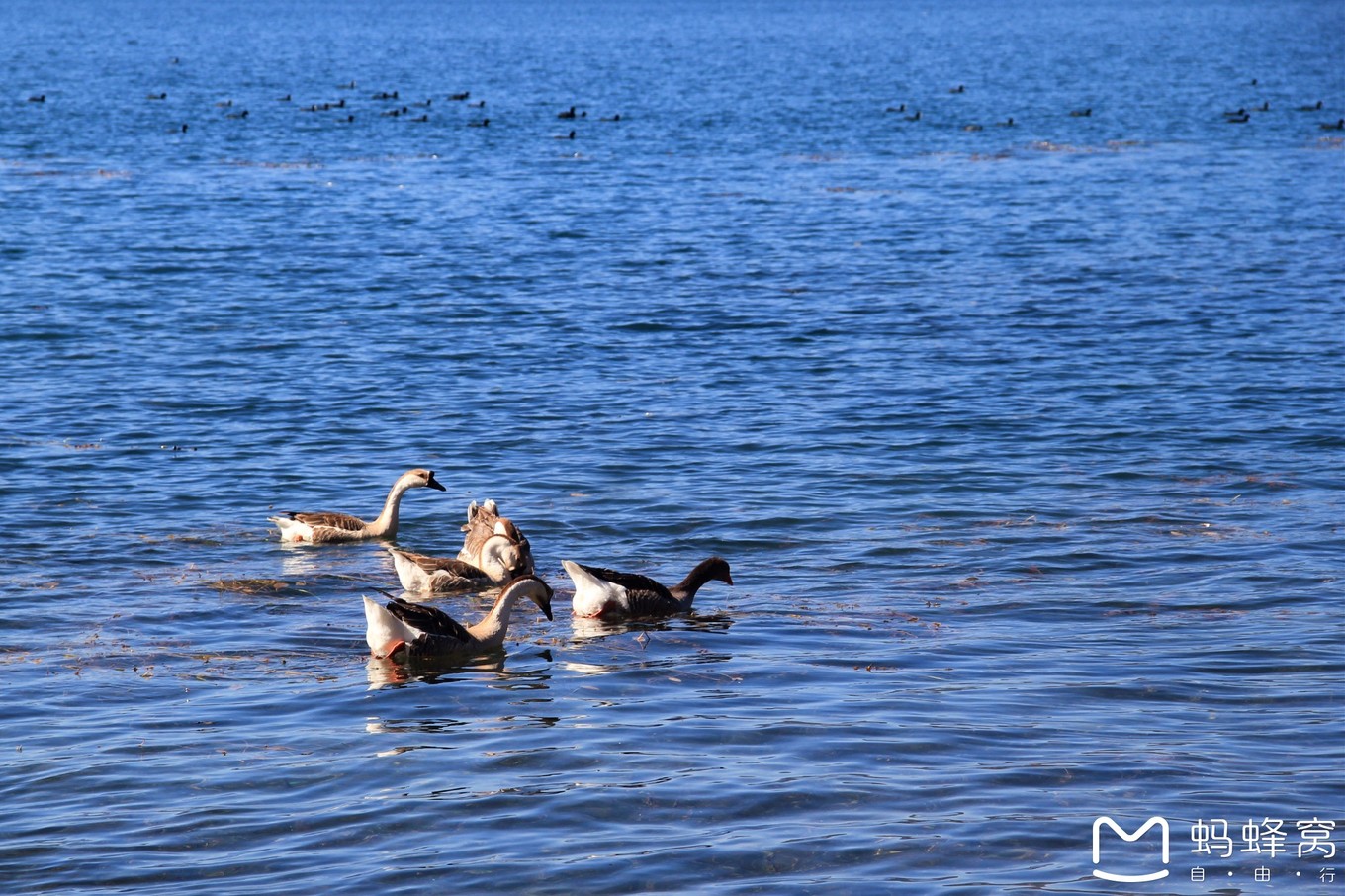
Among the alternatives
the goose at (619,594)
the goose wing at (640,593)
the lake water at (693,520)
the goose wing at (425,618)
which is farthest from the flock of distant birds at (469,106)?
the goose wing at (425,618)

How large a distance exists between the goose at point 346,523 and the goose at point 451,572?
1.64 meters

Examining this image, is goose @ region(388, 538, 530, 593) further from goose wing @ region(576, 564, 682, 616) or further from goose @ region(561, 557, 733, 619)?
goose wing @ region(576, 564, 682, 616)

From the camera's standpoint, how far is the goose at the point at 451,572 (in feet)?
53.2

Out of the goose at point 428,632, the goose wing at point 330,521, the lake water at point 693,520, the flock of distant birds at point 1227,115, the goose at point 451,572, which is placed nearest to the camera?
the lake water at point 693,520

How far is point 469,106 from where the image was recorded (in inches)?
3152

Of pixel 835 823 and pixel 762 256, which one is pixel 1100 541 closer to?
pixel 835 823

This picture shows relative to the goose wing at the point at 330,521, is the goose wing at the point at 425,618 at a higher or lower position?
lower

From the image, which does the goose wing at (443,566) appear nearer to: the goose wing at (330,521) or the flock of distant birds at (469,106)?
the goose wing at (330,521)

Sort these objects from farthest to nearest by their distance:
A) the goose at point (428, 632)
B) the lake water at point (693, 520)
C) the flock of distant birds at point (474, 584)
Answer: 1. the flock of distant birds at point (474, 584)
2. the goose at point (428, 632)
3. the lake water at point (693, 520)

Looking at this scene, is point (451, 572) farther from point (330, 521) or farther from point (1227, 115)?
point (1227, 115)

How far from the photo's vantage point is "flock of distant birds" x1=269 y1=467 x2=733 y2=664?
45.1ft

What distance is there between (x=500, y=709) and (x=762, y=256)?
26059 millimetres

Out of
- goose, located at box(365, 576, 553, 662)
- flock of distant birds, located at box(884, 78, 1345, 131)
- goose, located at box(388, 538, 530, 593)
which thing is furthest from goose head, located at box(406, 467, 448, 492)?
flock of distant birds, located at box(884, 78, 1345, 131)

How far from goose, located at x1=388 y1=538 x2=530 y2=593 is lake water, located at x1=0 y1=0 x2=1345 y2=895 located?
0.39 meters
